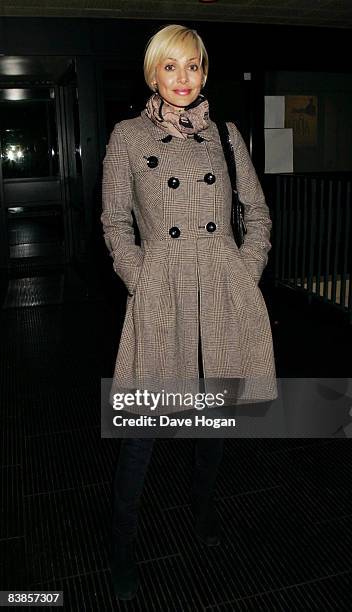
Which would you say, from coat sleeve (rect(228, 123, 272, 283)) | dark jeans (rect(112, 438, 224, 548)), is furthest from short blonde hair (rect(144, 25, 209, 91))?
dark jeans (rect(112, 438, 224, 548))

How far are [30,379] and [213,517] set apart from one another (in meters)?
1.83

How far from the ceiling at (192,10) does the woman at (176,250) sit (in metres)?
3.72

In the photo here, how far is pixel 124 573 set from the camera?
1746 mm

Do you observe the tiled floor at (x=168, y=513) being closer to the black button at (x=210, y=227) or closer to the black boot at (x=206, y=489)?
the black boot at (x=206, y=489)

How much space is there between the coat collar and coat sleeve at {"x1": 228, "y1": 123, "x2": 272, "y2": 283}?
2.1 inches

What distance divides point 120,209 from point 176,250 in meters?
0.19

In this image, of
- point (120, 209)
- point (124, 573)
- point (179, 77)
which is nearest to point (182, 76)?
point (179, 77)

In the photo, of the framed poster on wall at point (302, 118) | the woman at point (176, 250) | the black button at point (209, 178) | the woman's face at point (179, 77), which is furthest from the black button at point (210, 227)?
the framed poster on wall at point (302, 118)

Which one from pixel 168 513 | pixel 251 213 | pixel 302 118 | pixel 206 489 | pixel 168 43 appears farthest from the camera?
pixel 302 118

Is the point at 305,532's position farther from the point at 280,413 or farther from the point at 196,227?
the point at 196,227

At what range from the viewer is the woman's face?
1525 mm

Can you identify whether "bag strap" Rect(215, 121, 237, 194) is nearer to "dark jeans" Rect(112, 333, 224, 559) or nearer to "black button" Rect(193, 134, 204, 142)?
"black button" Rect(193, 134, 204, 142)

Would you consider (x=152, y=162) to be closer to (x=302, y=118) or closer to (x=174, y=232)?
(x=174, y=232)

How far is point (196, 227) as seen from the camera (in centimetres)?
159
